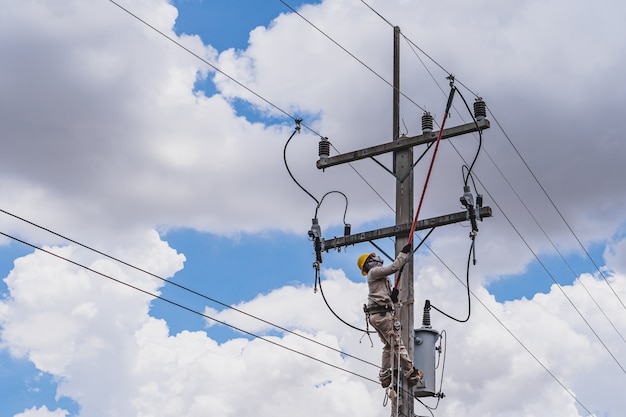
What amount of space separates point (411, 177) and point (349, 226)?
1148mm

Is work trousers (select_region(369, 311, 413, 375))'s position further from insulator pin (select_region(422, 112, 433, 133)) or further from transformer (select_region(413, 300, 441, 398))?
insulator pin (select_region(422, 112, 433, 133))

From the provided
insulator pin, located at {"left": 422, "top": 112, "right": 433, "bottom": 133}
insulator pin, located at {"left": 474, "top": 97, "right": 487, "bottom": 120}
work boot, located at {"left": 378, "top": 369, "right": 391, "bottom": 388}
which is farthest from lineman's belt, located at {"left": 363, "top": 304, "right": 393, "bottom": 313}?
insulator pin, located at {"left": 474, "top": 97, "right": 487, "bottom": 120}

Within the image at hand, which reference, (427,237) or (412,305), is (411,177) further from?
(412,305)

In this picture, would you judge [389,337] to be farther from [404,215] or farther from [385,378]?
[404,215]

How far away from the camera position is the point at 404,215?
1514cm

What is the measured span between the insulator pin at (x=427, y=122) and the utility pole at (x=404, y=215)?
0.05 m

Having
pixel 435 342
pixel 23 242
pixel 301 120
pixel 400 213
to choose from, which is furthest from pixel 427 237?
→ pixel 23 242

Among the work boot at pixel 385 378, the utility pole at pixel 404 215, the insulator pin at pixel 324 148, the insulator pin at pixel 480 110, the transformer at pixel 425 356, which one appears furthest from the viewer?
the insulator pin at pixel 324 148

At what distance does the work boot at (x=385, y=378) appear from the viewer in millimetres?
14312

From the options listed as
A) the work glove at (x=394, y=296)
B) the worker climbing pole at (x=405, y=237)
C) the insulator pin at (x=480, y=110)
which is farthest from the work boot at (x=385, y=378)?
the insulator pin at (x=480, y=110)

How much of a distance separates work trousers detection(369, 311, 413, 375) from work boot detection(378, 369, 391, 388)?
0.04 meters

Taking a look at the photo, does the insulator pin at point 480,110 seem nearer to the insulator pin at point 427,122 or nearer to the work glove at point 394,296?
the insulator pin at point 427,122

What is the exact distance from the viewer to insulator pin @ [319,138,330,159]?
53.6 feet

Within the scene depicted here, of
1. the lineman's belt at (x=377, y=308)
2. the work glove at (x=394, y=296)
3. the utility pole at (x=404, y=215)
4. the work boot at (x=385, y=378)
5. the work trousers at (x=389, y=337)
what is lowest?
the work boot at (x=385, y=378)
